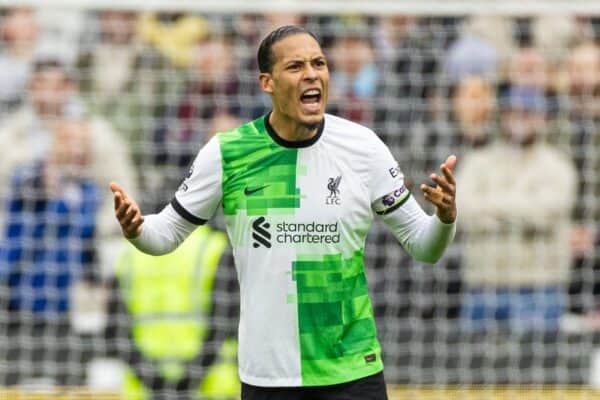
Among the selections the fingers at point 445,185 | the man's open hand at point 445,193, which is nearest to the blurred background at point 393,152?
the man's open hand at point 445,193

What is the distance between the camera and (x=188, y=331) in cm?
931

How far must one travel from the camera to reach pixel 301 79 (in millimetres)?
5566

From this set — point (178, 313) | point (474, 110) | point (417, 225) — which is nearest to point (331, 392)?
point (417, 225)

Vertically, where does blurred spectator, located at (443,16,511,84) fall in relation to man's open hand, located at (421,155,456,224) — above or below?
above

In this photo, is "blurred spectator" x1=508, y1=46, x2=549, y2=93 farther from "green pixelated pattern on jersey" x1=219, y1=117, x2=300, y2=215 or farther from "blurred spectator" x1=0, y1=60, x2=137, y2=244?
"green pixelated pattern on jersey" x1=219, y1=117, x2=300, y2=215

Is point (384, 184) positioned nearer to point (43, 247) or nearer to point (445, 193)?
point (445, 193)

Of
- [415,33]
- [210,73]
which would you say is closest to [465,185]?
[415,33]

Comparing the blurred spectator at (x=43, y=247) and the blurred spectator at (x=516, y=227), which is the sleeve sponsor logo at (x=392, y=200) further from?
the blurred spectator at (x=43, y=247)

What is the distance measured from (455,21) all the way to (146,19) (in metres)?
2.20

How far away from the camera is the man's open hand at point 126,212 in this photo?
5.48 meters

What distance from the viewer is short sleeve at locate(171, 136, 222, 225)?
5.69 meters

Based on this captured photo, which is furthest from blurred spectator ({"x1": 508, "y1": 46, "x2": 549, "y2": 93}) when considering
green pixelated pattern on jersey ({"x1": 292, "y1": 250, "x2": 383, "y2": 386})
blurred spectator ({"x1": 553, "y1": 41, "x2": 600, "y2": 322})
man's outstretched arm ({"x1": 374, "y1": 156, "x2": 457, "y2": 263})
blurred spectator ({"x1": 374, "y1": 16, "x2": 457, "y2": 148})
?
green pixelated pattern on jersey ({"x1": 292, "y1": 250, "x2": 383, "y2": 386})

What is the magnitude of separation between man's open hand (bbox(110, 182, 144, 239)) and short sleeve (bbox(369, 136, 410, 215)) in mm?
908

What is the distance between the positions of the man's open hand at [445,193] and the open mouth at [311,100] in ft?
1.72
